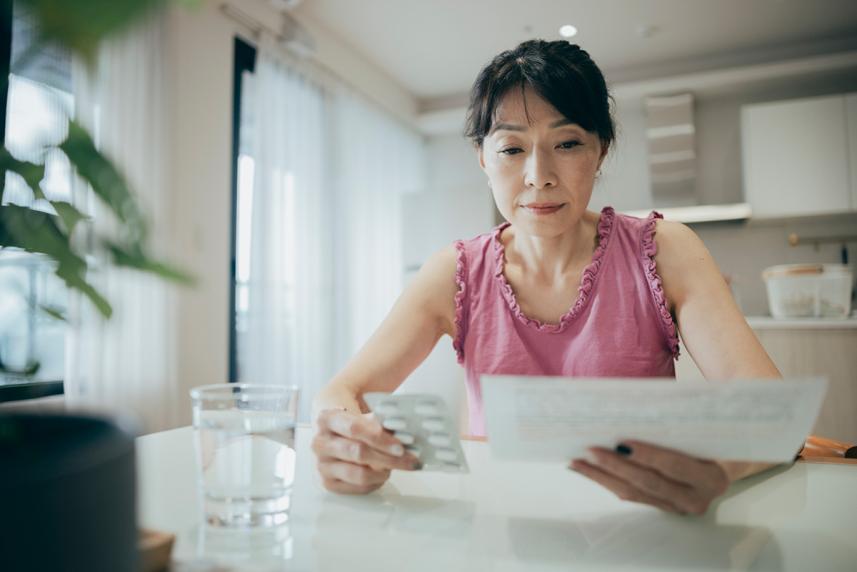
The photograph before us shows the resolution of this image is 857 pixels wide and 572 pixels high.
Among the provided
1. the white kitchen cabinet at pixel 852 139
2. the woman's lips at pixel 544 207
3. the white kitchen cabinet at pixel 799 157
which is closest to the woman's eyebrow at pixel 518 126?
the woman's lips at pixel 544 207

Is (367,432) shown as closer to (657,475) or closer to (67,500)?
(657,475)

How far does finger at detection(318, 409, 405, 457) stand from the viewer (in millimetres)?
602

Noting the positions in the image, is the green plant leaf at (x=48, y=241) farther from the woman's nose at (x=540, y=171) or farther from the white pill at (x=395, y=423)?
the woman's nose at (x=540, y=171)

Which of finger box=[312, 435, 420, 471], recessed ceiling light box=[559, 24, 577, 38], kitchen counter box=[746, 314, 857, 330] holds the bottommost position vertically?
finger box=[312, 435, 420, 471]

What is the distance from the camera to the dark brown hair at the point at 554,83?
110 centimetres

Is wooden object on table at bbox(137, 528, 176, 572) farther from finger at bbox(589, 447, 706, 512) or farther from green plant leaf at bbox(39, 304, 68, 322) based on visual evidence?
finger at bbox(589, 447, 706, 512)

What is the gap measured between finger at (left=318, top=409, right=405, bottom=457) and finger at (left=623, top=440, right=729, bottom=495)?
227 mm

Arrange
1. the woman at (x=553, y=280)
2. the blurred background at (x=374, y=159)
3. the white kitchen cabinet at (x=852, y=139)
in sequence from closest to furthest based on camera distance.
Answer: the woman at (x=553, y=280), the blurred background at (x=374, y=159), the white kitchen cabinet at (x=852, y=139)

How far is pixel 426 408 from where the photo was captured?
0.55 metres

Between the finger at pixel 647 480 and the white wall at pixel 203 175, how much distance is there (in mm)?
2627

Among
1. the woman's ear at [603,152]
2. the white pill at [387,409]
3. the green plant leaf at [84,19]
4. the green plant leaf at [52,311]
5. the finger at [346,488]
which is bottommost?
the finger at [346,488]

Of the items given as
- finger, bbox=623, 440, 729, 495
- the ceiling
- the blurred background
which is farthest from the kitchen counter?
finger, bbox=623, 440, 729, 495

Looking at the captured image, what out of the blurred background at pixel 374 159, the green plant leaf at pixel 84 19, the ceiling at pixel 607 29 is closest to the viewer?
the green plant leaf at pixel 84 19

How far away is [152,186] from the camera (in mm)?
2689
